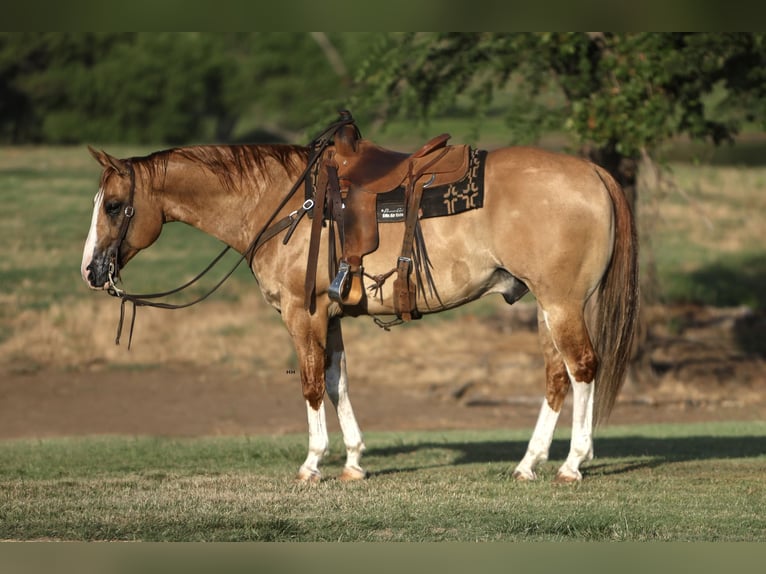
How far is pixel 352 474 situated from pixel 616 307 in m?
2.37

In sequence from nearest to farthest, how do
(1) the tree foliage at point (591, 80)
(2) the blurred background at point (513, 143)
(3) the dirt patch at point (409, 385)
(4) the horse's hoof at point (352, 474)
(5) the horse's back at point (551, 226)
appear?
1. (5) the horse's back at point (551, 226)
2. (4) the horse's hoof at point (352, 474)
3. (1) the tree foliage at point (591, 80)
4. (2) the blurred background at point (513, 143)
5. (3) the dirt patch at point (409, 385)

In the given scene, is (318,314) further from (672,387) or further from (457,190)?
(672,387)

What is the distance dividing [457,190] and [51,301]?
615 inches

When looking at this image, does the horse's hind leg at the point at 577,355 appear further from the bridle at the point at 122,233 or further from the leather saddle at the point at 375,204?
the bridle at the point at 122,233

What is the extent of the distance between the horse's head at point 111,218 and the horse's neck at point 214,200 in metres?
0.24

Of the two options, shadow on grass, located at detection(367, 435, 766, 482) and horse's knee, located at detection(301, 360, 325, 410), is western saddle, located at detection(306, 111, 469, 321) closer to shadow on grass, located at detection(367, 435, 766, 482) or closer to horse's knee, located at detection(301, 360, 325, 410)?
horse's knee, located at detection(301, 360, 325, 410)

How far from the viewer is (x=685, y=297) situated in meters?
25.2

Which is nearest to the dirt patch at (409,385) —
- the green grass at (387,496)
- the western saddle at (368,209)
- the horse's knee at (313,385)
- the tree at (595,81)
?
the tree at (595,81)

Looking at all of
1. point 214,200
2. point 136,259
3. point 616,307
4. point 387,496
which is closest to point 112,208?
point 214,200

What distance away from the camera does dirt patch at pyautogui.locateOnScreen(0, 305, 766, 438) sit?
17.1 metres

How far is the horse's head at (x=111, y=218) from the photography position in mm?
8992

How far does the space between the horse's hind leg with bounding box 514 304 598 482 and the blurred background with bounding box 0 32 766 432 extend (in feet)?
19.7
